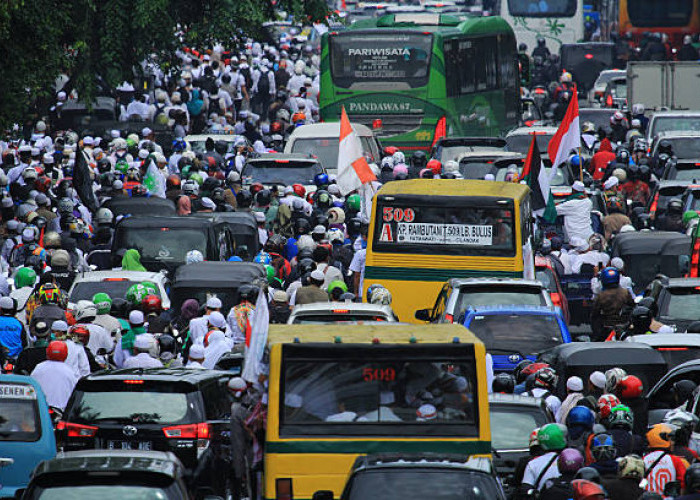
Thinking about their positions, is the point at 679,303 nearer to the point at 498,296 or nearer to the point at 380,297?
the point at 498,296

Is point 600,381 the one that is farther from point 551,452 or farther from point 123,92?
point 123,92

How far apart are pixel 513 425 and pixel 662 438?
2216 mm

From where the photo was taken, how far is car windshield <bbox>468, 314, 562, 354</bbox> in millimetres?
17312

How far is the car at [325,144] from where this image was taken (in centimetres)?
3189

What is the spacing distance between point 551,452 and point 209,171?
19.2m

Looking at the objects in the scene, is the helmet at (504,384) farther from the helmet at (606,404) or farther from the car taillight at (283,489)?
the car taillight at (283,489)

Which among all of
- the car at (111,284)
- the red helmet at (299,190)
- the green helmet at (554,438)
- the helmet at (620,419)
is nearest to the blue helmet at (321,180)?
the red helmet at (299,190)

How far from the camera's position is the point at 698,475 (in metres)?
10.1

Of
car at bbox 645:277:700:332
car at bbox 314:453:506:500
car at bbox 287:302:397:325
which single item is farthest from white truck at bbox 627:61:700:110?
car at bbox 314:453:506:500

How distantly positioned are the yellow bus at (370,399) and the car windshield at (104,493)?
5.47 ft

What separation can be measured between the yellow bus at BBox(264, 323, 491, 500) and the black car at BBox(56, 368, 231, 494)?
1.81m

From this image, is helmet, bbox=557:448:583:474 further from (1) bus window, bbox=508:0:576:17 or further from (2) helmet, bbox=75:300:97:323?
(1) bus window, bbox=508:0:576:17

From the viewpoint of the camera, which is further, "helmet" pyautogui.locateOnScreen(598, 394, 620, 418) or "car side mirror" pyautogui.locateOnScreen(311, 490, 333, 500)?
"helmet" pyautogui.locateOnScreen(598, 394, 620, 418)

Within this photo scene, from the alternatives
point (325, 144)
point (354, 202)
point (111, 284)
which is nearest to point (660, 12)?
point (325, 144)
